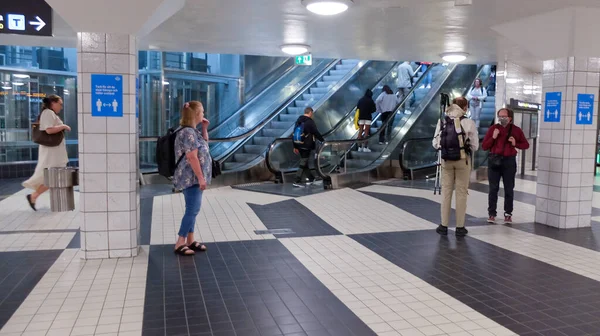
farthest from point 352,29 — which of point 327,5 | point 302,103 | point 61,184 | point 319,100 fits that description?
point 302,103

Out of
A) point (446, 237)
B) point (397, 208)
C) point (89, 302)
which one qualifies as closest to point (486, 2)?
point (446, 237)

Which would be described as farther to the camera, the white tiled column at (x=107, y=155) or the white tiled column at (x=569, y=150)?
the white tiled column at (x=569, y=150)

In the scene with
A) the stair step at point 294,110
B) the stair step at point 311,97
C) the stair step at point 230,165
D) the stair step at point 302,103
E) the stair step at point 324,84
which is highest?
the stair step at point 324,84

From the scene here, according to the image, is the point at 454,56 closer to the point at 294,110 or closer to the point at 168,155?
the point at 294,110

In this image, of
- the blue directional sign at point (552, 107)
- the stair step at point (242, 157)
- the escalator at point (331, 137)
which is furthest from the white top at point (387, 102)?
the blue directional sign at point (552, 107)

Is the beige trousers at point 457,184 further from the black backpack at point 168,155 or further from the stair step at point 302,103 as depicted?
the stair step at point 302,103

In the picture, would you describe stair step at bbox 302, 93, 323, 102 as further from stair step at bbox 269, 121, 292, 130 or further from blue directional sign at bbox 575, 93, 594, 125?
blue directional sign at bbox 575, 93, 594, 125

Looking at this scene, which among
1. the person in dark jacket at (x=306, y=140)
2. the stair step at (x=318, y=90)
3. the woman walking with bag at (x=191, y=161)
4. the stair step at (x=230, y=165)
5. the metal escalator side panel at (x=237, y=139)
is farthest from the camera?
the stair step at (x=318, y=90)

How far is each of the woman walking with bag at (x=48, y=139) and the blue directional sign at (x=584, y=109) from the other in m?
7.07

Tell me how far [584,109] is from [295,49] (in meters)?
5.18

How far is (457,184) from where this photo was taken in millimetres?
6480

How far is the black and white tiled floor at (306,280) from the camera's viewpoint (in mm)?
3689

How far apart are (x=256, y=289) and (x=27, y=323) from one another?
1700mm

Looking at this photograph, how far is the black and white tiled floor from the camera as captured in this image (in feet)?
12.1
